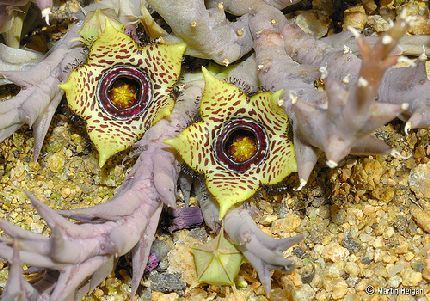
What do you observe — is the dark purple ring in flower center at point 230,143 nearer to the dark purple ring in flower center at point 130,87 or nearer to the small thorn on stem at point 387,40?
the dark purple ring in flower center at point 130,87

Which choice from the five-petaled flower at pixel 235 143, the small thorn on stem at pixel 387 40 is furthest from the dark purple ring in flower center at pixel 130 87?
the small thorn on stem at pixel 387 40

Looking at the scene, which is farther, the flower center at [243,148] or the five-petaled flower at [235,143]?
the flower center at [243,148]

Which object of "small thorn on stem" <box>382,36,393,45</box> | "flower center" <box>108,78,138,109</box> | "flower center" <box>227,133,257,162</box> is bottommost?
"flower center" <box>227,133,257,162</box>

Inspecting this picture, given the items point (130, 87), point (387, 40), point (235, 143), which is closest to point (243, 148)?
point (235, 143)

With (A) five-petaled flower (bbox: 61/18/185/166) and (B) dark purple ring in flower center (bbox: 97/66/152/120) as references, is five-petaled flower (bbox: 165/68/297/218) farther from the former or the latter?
(B) dark purple ring in flower center (bbox: 97/66/152/120)

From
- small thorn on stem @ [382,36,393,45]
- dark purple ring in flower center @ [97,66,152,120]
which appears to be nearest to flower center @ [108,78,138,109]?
dark purple ring in flower center @ [97,66,152,120]

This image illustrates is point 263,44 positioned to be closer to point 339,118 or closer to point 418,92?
point 418,92

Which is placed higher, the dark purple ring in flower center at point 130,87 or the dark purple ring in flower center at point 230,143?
the dark purple ring in flower center at point 130,87
